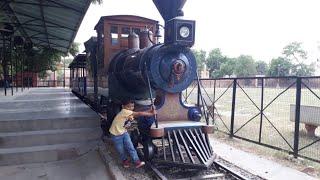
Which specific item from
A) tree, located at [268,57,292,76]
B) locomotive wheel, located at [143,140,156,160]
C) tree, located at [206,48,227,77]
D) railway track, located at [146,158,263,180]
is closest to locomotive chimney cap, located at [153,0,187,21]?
locomotive wheel, located at [143,140,156,160]

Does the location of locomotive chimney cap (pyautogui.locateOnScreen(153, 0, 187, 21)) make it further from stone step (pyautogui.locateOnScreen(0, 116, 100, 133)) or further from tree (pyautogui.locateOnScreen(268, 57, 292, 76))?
tree (pyautogui.locateOnScreen(268, 57, 292, 76))

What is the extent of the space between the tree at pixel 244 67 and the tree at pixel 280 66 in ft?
19.5

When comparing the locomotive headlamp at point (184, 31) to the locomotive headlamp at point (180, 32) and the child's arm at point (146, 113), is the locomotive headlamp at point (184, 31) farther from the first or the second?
the child's arm at point (146, 113)

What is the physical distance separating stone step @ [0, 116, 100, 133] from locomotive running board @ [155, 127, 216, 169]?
2.80 meters

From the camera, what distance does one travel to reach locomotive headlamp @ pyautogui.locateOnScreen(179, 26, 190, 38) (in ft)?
17.9

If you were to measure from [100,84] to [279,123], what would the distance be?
21.3ft

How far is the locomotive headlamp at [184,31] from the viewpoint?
215 inches

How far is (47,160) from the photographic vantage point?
6512 millimetres

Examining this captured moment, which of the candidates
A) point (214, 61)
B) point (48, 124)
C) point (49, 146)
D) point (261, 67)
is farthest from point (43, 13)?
point (261, 67)

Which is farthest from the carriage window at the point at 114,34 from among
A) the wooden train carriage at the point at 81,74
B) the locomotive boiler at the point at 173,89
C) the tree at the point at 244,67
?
the tree at the point at 244,67

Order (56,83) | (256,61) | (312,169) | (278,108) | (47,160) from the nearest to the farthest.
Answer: (312,169), (47,160), (278,108), (56,83), (256,61)

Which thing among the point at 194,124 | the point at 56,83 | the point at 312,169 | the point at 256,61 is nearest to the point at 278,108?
the point at 312,169

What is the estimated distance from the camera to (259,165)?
19.7 ft

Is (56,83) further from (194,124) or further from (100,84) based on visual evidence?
(194,124)
